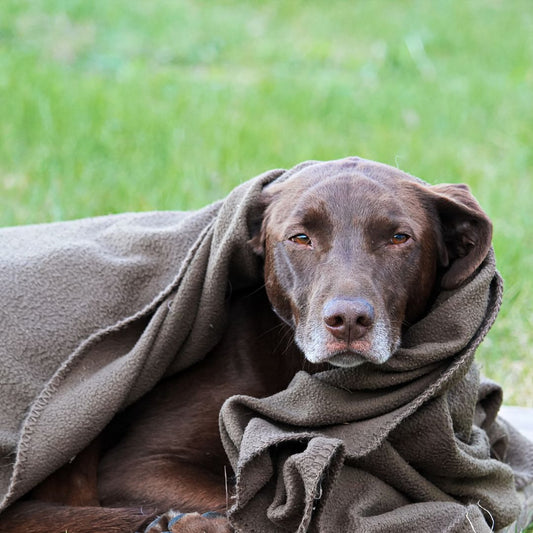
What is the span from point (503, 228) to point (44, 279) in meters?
3.10

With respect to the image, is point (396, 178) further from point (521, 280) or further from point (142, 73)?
point (142, 73)

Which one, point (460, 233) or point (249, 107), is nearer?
point (460, 233)

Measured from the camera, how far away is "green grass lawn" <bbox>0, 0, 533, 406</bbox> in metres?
5.33

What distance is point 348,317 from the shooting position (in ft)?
7.68

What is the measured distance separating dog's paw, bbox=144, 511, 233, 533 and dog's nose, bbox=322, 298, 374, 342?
616 mm

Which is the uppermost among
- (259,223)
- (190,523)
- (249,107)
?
(259,223)

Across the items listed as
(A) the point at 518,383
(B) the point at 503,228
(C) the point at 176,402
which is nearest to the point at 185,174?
(B) the point at 503,228

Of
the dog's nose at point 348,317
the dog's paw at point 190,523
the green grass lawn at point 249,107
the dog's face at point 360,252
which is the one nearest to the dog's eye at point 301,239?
the dog's face at point 360,252

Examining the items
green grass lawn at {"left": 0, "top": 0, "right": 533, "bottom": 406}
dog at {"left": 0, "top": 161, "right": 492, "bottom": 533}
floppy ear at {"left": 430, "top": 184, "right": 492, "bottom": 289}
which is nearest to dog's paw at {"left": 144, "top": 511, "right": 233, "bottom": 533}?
dog at {"left": 0, "top": 161, "right": 492, "bottom": 533}

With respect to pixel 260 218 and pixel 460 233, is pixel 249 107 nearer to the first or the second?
pixel 260 218

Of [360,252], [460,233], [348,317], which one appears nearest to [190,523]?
[348,317]

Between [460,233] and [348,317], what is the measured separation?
0.61 metres

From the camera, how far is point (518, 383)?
13.3 ft

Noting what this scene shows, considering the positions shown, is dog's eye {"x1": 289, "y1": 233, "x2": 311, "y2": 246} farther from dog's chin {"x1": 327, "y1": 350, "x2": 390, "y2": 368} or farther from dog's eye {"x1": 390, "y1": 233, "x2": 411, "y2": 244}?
dog's chin {"x1": 327, "y1": 350, "x2": 390, "y2": 368}
